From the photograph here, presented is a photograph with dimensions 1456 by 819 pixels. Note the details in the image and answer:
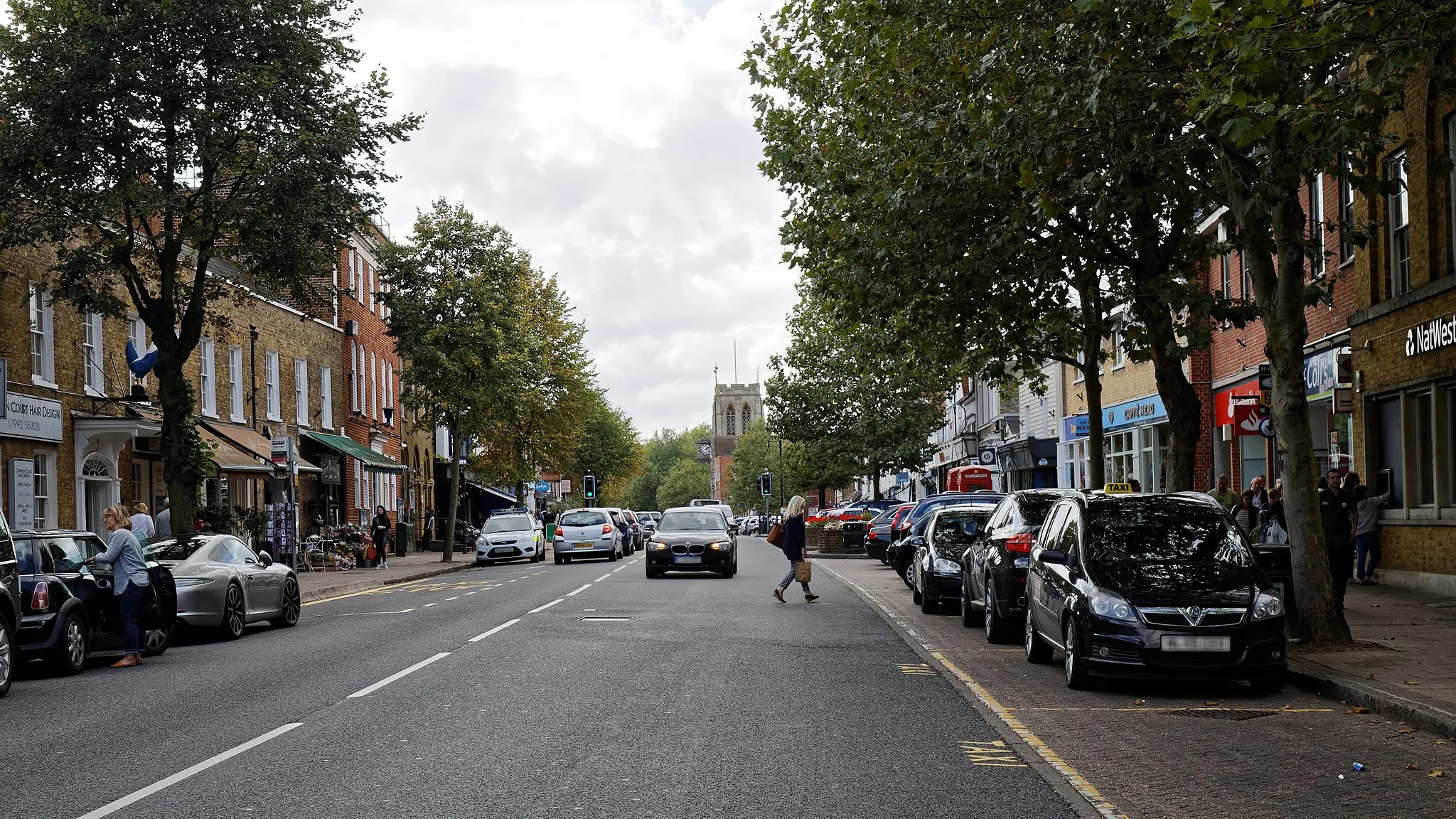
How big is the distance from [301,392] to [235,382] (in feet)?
18.8

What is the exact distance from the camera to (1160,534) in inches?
477

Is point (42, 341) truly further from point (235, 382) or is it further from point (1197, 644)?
point (1197, 644)

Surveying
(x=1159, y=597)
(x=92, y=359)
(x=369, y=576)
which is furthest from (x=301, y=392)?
(x=1159, y=597)

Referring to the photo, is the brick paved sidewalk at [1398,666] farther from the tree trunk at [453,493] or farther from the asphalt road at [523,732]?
the tree trunk at [453,493]

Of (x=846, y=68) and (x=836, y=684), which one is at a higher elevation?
(x=846, y=68)

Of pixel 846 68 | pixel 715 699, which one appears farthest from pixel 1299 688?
pixel 846 68

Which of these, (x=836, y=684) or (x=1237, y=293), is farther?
(x=1237, y=293)

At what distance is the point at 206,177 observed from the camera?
→ 23.8 m

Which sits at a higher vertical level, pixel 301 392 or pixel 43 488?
pixel 301 392

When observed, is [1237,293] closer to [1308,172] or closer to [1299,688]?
[1308,172]

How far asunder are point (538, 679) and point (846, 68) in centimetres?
835

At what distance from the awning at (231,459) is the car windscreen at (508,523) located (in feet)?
33.1

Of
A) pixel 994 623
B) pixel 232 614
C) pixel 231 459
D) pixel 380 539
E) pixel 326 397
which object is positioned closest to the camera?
pixel 994 623

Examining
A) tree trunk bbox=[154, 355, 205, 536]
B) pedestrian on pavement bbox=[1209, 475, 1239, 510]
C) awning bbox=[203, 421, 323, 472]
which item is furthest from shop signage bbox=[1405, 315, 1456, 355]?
awning bbox=[203, 421, 323, 472]
